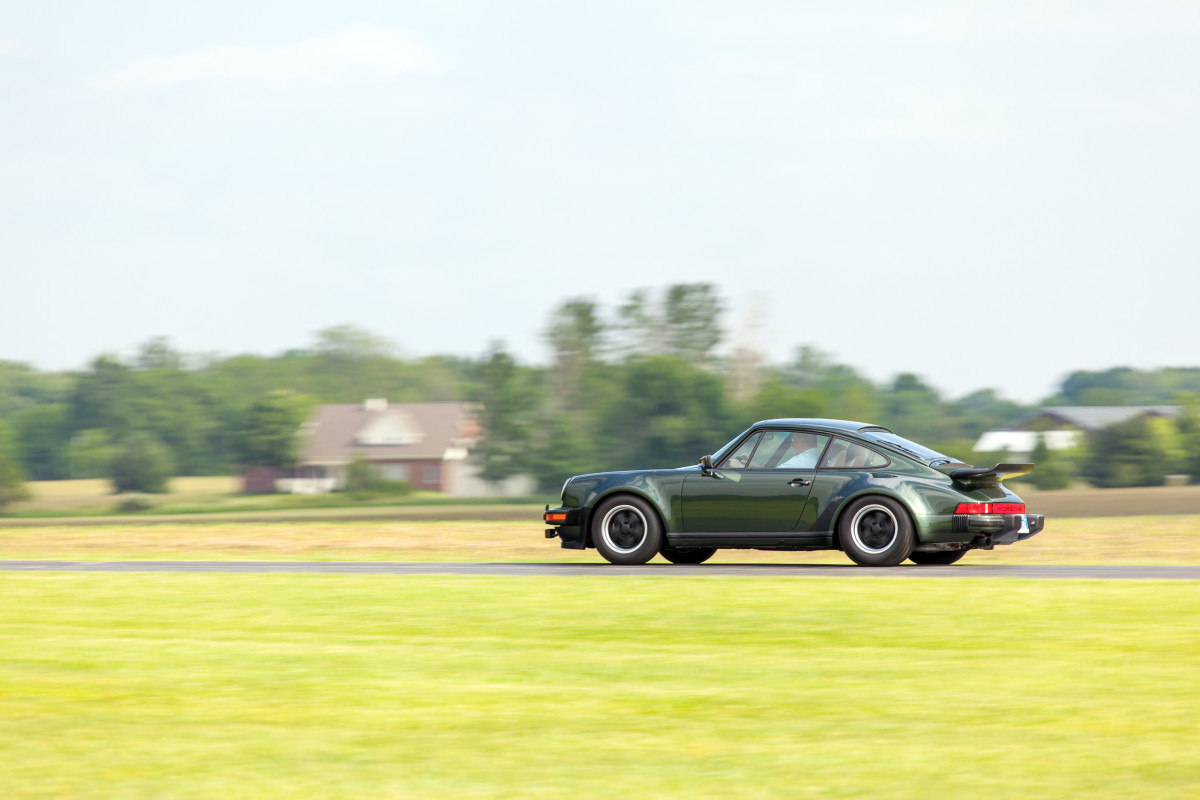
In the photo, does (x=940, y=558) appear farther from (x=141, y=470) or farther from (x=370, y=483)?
(x=141, y=470)

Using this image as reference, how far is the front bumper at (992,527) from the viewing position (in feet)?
43.6

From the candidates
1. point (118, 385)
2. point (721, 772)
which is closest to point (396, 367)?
point (118, 385)

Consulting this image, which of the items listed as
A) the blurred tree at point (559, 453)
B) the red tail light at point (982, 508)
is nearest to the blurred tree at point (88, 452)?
the blurred tree at point (559, 453)

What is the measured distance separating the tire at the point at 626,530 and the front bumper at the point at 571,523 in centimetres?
Answer: 10

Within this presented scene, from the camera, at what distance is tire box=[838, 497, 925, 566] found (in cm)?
1349

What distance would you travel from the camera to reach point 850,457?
45.5ft

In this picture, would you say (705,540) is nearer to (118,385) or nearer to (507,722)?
(507,722)

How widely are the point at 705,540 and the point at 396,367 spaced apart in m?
129

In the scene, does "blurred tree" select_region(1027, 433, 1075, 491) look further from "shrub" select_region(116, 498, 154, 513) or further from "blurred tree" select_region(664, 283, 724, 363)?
"shrub" select_region(116, 498, 154, 513)

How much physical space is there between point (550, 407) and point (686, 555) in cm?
8118

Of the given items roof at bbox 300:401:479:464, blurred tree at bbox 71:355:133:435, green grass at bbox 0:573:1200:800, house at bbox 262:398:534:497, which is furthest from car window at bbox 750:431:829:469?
blurred tree at bbox 71:355:133:435

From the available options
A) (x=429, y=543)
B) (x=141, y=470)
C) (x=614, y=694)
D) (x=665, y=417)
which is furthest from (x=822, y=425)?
(x=141, y=470)

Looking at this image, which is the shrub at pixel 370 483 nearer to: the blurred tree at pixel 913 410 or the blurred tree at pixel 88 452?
the blurred tree at pixel 88 452

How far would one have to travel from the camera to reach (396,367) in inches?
5581
